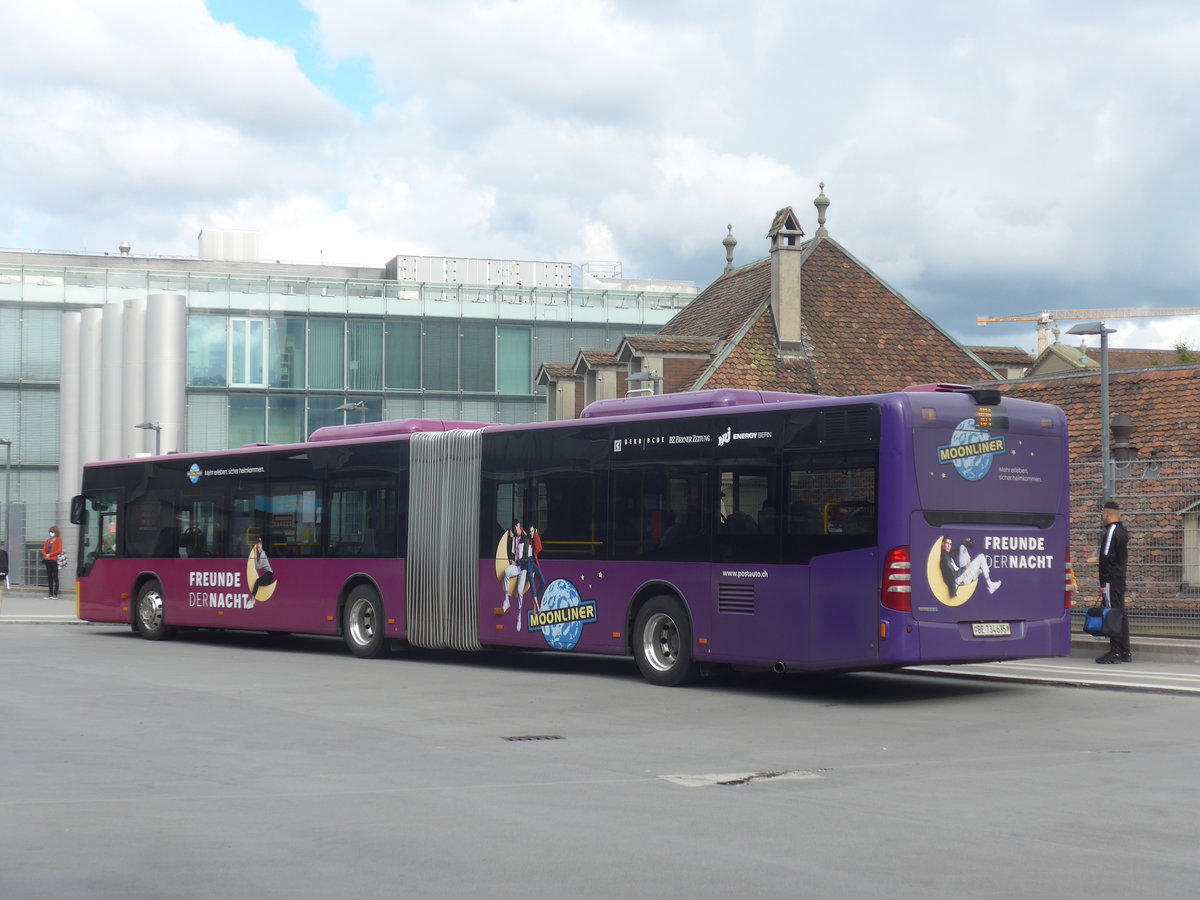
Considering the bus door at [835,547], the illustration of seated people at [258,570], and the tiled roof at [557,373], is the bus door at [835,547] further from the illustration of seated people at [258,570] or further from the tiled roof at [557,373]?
the tiled roof at [557,373]

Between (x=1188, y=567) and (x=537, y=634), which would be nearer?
(x=537, y=634)

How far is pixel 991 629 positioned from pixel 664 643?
12.1ft

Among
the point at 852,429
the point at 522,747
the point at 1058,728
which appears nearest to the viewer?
the point at 522,747

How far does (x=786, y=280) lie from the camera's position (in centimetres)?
3747

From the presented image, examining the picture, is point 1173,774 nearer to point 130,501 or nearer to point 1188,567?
point 1188,567

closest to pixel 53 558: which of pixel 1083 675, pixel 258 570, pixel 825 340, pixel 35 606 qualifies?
pixel 35 606

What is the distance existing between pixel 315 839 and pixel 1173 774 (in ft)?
19.5

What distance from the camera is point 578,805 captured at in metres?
9.12

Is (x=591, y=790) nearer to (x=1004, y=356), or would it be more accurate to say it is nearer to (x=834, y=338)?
(x=834, y=338)

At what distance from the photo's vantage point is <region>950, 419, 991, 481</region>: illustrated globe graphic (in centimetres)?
1505

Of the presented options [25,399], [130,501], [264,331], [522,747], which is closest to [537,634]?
[522,747]

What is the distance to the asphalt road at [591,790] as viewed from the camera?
281 inches

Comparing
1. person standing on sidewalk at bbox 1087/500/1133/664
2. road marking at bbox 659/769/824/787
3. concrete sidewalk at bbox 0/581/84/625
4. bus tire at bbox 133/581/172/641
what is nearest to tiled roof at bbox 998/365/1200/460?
person standing on sidewalk at bbox 1087/500/1133/664

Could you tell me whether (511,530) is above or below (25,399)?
below
